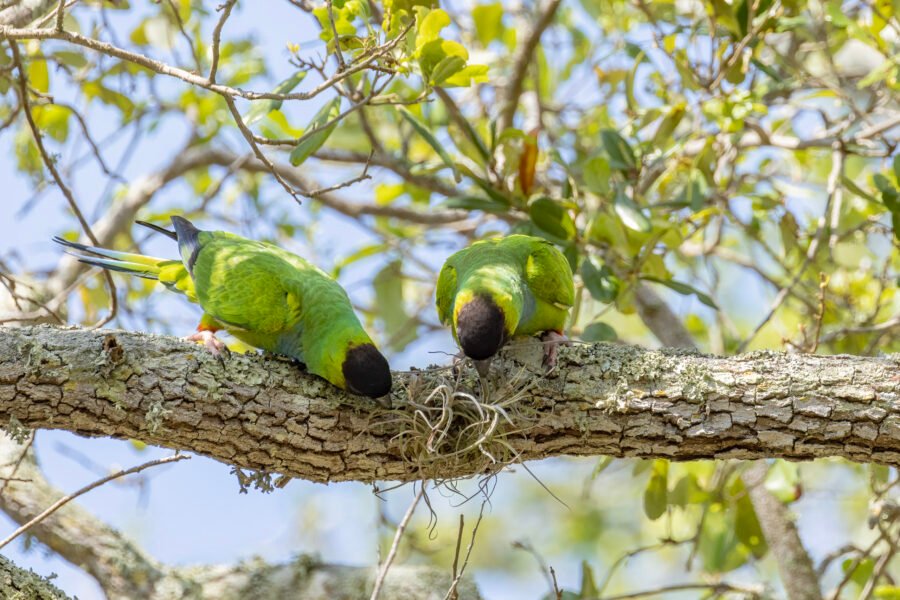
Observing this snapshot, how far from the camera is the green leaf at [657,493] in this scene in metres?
4.90

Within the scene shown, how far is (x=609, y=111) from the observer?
25.9 feet

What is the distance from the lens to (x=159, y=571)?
5.10 meters

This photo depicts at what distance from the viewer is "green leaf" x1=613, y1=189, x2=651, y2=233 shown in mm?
4656

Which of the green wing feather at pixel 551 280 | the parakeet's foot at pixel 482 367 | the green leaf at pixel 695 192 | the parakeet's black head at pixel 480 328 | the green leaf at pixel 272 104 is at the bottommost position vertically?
the parakeet's foot at pixel 482 367

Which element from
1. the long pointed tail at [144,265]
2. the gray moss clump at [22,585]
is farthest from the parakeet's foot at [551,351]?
the gray moss clump at [22,585]

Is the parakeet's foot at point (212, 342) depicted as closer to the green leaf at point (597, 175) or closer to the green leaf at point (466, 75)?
the green leaf at point (466, 75)

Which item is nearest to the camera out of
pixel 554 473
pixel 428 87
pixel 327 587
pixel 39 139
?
pixel 428 87

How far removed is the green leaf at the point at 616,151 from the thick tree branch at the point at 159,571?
258 cm

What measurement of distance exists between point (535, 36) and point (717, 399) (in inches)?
132

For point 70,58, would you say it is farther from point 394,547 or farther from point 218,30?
point 394,547

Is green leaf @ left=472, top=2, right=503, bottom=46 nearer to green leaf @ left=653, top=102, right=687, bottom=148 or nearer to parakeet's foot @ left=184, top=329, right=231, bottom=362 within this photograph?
green leaf @ left=653, top=102, right=687, bottom=148

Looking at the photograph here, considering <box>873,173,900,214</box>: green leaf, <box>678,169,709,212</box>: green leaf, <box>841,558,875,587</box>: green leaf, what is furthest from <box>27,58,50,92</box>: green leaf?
<box>841,558,875,587</box>: green leaf

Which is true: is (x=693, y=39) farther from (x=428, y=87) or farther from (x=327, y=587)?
(x=327, y=587)

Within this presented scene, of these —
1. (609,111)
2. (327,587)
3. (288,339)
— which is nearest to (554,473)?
(609,111)
